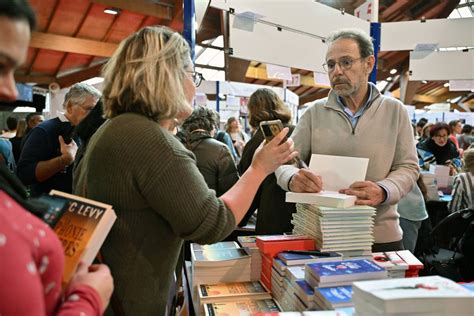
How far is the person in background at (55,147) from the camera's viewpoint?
2391 mm

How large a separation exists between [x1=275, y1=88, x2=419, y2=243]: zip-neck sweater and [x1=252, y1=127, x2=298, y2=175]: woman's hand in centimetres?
34

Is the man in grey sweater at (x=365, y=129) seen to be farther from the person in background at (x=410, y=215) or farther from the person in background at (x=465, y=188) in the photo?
the person in background at (x=465, y=188)

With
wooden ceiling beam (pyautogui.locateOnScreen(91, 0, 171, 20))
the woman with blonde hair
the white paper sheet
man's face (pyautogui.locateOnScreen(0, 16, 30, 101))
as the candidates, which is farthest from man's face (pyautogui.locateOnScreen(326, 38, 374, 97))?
wooden ceiling beam (pyautogui.locateOnScreen(91, 0, 171, 20))

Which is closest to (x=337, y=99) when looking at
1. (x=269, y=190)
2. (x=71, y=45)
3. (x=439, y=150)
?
(x=269, y=190)

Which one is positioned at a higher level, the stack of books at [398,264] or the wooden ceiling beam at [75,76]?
the wooden ceiling beam at [75,76]

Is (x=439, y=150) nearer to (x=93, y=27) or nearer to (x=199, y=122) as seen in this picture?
(x=199, y=122)

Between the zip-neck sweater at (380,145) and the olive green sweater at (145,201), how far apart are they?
64cm

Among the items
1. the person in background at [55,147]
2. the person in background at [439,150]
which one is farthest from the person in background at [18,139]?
the person in background at [439,150]

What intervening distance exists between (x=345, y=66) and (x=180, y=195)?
1030 millimetres

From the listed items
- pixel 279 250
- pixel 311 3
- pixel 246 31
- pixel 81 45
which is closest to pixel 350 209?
pixel 279 250

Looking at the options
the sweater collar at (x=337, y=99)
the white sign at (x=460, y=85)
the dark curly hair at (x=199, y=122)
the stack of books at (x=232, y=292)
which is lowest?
the stack of books at (x=232, y=292)

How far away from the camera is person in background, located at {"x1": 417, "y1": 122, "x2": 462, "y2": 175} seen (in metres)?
4.77

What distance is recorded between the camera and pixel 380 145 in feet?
5.37

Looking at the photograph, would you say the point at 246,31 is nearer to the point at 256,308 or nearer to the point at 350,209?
the point at 350,209
